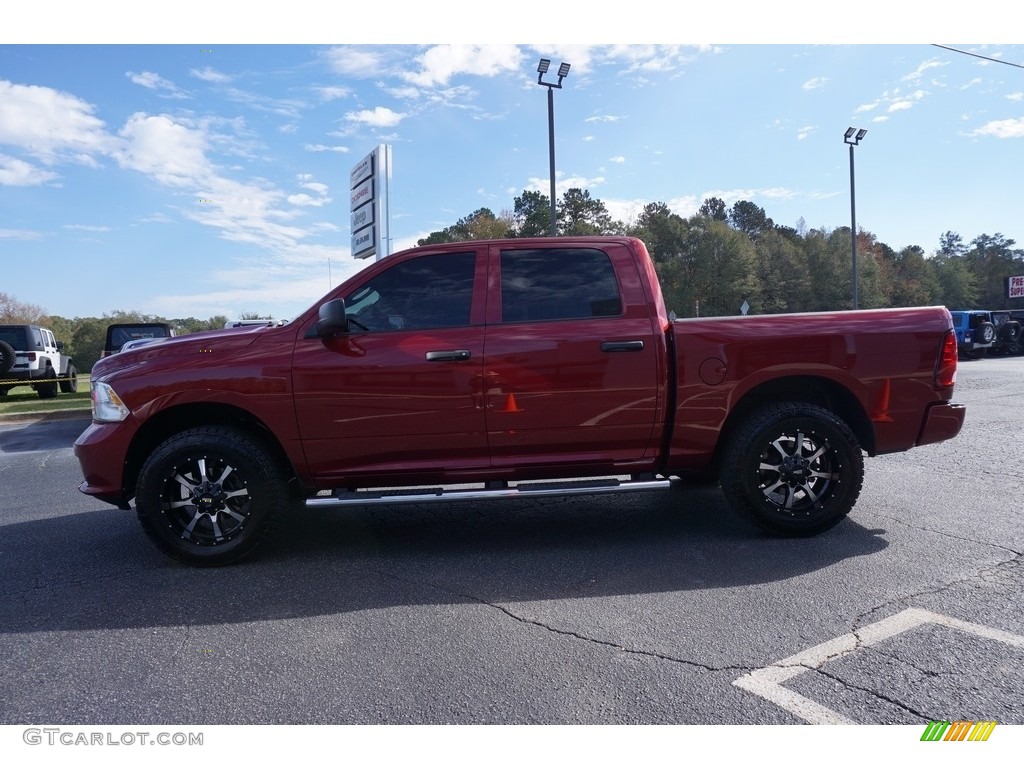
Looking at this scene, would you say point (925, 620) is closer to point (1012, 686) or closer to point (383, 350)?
point (1012, 686)

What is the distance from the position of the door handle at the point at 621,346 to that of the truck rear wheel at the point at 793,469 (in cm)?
89

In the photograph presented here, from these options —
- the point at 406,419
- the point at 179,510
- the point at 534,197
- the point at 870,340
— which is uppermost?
the point at 534,197

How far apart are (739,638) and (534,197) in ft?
145

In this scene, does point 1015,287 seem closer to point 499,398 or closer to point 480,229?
point 480,229

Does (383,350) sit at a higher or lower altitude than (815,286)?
lower

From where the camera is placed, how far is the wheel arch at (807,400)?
462 cm

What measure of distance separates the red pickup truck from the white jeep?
16.0 m

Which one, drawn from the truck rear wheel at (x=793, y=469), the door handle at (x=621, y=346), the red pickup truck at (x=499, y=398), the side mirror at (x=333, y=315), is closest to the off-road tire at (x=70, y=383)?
the red pickup truck at (x=499, y=398)

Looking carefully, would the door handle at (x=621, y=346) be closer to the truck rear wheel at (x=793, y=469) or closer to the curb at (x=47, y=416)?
the truck rear wheel at (x=793, y=469)

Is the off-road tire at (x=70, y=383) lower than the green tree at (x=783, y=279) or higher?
lower

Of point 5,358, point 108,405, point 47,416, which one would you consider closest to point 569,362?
point 108,405

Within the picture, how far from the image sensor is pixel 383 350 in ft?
14.1

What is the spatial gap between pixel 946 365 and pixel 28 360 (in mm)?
20317

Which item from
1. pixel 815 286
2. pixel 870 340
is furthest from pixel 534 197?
pixel 870 340
